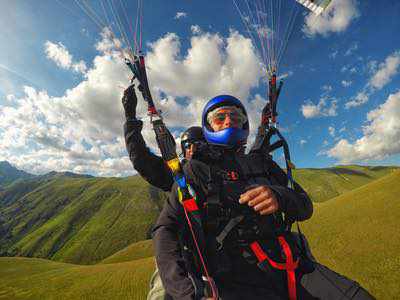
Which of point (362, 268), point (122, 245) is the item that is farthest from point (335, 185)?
point (362, 268)

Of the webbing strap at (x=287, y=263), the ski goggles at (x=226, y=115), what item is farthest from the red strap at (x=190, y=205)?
the ski goggles at (x=226, y=115)

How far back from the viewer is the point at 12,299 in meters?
16.1

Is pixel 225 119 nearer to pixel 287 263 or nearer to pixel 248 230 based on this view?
pixel 248 230

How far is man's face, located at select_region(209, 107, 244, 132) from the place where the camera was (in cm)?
401

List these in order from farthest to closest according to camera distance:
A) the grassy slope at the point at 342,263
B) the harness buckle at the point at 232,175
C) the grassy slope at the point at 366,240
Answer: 1. the grassy slope at the point at 342,263
2. the grassy slope at the point at 366,240
3. the harness buckle at the point at 232,175

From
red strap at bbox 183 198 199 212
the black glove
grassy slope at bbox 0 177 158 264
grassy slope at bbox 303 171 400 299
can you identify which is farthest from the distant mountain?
red strap at bbox 183 198 199 212

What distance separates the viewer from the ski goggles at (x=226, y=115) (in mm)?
4090

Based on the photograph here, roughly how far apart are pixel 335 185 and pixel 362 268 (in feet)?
698

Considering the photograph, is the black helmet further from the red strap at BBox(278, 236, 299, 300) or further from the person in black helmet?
the red strap at BBox(278, 236, 299, 300)

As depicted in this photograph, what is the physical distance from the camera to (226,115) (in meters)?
4.08

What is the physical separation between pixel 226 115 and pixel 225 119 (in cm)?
8

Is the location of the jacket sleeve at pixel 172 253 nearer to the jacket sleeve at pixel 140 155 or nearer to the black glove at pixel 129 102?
the jacket sleeve at pixel 140 155

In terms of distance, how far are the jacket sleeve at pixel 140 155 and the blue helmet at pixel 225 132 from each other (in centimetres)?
108

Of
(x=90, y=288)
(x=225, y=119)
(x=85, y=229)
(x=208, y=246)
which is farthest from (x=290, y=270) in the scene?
(x=85, y=229)
